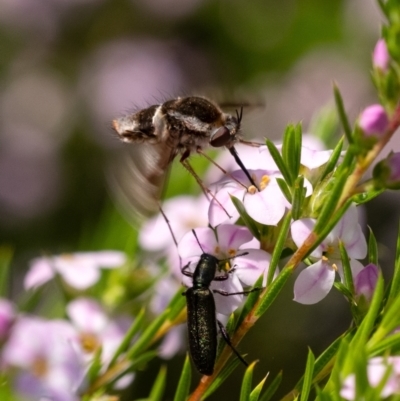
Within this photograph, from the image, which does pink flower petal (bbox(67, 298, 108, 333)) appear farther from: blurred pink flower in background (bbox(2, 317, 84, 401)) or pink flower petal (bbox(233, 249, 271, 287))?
pink flower petal (bbox(233, 249, 271, 287))

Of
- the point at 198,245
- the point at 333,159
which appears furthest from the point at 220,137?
the point at 333,159

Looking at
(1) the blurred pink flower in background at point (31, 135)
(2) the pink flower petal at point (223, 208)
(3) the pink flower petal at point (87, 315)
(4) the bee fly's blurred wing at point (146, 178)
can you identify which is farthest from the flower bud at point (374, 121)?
(1) the blurred pink flower in background at point (31, 135)

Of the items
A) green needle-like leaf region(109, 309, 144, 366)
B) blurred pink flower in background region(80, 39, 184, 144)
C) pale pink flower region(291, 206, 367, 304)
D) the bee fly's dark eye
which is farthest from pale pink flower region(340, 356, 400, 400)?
blurred pink flower in background region(80, 39, 184, 144)

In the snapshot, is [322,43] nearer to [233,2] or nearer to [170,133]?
[233,2]

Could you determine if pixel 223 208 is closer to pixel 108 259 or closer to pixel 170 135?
pixel 170 135

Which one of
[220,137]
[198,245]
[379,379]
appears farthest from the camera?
[220,137]

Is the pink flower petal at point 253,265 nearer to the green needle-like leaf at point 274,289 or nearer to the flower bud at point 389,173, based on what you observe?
the green needle-like leaf at point 274,289

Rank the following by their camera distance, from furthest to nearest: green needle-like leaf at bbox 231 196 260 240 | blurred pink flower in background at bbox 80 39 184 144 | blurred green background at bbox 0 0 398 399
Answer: blurred pink flower in background at bbox 80 39 184 144 < blurred green background at bbox 0 0 398 399 < green needle-like leaf at bbox 231 196 260 240
